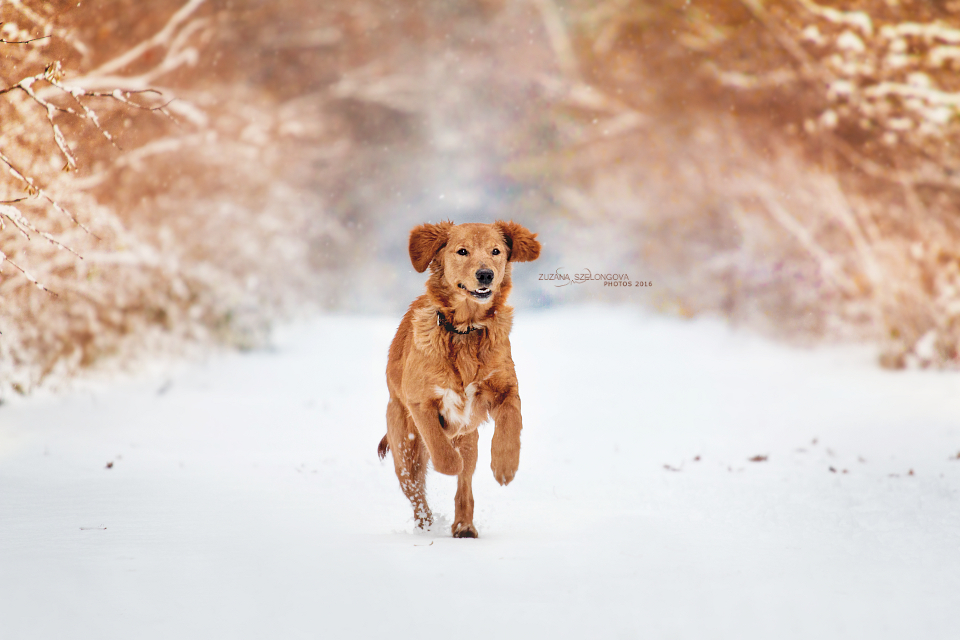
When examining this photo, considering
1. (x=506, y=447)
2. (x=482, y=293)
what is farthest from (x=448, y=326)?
(x=506, y=447)

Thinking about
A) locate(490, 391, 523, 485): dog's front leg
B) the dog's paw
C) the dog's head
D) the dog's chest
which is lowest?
the dog's paw

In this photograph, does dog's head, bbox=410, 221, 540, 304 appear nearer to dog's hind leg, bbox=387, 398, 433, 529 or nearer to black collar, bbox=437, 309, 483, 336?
black collar, bbox=437, 309, 483, 336

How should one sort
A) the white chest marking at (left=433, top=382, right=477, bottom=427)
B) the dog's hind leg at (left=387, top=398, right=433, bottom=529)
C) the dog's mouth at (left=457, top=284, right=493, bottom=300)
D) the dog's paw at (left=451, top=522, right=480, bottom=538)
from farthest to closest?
the dog's hind leg at (left=387, top=398, right=433, bottom=529) → the dog's paw at (left=451, top=522, right=480, bottom=538) → the white chest marking at (left=433, top=382, right=477, bottom=427) → the dog's mouth at (left=457, top=284, right=493, bottom=300)

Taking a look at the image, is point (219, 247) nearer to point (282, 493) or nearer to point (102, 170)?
point (102, 170)

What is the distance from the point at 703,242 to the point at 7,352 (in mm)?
10268

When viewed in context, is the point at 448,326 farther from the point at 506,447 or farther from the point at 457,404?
the point at 506,447

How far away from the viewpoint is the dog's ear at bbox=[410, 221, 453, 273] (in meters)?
4.20

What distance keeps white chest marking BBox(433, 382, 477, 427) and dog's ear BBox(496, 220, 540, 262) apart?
2.46ft

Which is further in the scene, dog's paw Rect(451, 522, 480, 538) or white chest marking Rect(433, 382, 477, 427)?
dog's paw Rect(451, 522, 480, 538)

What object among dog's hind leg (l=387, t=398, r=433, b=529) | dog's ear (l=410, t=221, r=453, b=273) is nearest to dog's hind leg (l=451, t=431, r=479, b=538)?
dog's hind leg (l=387, t=398, r=433, b=529)

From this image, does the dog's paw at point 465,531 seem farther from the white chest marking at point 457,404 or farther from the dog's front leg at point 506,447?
the white chest marking at point 457,404

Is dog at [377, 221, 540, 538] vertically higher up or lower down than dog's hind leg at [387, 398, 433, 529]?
higher up

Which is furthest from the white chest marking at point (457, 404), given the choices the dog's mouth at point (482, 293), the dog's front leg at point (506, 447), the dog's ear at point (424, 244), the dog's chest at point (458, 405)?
the dog's ear at point (424, 244)

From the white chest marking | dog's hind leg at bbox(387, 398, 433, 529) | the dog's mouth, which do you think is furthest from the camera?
dog's hind leg at bbox(387, 398, 433, 529)
